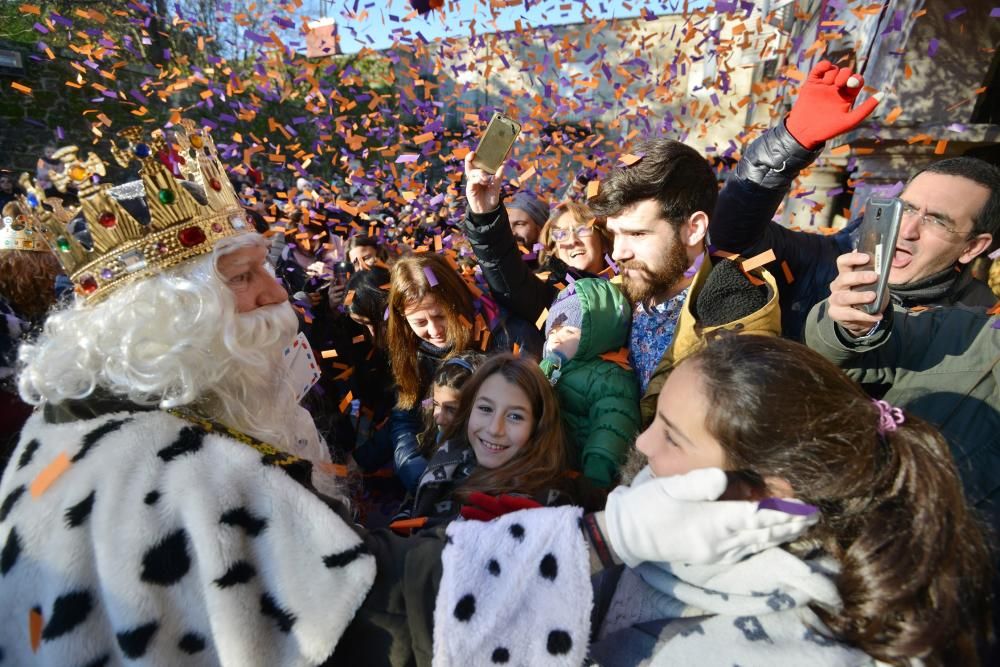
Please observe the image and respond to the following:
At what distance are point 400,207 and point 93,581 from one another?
6.40m

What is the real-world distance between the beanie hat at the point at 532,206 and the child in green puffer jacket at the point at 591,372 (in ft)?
6.37

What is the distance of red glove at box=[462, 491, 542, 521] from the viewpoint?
5.44 ft

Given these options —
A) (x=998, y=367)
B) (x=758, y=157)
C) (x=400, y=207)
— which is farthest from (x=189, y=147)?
(x=400, y=207)

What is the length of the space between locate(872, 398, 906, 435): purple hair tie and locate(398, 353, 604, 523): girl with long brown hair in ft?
3.39

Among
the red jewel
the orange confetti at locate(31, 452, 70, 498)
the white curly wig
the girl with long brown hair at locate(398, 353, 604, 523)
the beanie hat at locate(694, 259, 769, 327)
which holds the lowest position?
the girl with long brown hair at locate(398, 353, 604, 523)

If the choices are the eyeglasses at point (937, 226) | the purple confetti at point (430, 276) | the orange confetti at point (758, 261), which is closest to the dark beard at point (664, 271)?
the orange confetti at point (758, 261)

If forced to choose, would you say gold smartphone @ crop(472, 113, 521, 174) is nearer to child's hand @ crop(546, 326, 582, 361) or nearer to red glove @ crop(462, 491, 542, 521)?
child's hand @ crop(546, 326, 582, 361)

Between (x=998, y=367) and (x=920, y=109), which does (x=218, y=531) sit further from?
(x=920, y=109)

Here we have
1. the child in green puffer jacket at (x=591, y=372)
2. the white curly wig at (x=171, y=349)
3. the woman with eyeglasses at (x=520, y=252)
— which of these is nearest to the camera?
the white curly wig at (x=171, y=349)

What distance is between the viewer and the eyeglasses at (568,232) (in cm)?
318

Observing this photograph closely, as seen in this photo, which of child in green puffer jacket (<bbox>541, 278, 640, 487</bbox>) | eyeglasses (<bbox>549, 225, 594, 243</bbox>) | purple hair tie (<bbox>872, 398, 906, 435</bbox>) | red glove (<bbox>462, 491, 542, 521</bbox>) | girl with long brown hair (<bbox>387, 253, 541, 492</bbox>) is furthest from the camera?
eyeglasses (<bbox>549, 225, 594, 243</bbox>)

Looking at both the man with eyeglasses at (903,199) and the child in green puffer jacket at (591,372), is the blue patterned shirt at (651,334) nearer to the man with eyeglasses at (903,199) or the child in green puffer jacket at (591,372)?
the child in green puffer jacket at (591,372)

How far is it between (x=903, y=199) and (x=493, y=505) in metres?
2.14

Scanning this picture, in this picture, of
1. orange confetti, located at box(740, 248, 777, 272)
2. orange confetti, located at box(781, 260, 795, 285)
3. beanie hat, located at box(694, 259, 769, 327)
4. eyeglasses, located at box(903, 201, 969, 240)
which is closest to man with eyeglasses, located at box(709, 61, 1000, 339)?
eyeglasses, located at box(903, 201, 969, 240)
